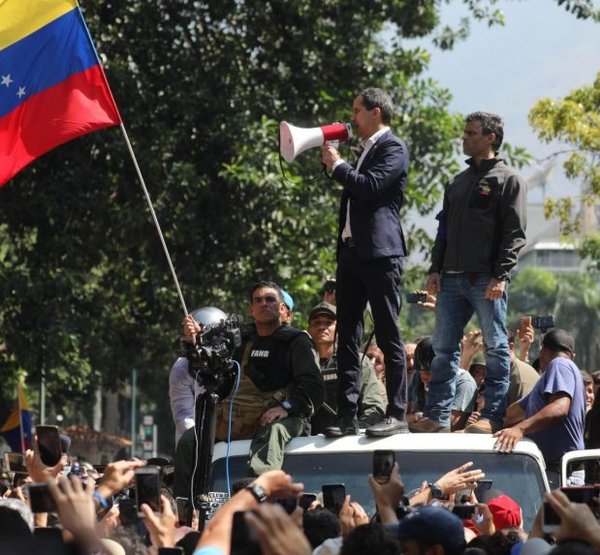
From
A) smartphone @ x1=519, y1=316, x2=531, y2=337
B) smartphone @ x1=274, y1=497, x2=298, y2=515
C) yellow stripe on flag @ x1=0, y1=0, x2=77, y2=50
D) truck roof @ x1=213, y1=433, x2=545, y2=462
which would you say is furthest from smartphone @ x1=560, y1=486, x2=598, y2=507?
yellow stripe on flag @ x1=0, y1=0, x2=77, y2=50

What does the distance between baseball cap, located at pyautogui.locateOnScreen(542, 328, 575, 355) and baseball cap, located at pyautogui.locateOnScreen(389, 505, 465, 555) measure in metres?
3.91

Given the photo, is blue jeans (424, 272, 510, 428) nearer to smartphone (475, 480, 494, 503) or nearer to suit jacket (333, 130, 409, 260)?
suit jacket (333, 130, 409, 260)

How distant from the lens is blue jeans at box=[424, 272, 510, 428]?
9.40 m

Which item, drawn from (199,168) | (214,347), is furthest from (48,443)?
(199,168)

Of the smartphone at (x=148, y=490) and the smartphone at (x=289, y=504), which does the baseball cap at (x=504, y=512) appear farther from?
the smartphone at (x=148, y=490)

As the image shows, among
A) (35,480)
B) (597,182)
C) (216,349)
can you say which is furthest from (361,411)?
(597,182)

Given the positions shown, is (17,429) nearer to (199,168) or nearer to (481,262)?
(199,168)

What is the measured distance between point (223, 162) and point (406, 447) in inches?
388

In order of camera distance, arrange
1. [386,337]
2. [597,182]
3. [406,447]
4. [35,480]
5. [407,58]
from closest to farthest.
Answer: [35,480] → [406,447] → [386,337] → [407,58] → [597,182]

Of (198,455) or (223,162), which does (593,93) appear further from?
(198,455)

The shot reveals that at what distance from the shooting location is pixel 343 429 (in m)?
8.87

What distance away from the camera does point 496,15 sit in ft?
65.9

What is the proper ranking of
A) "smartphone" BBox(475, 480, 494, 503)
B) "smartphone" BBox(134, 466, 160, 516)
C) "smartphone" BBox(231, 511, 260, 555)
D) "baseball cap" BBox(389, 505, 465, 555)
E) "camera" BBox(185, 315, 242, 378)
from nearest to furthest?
1. "smartphone" BBox(231, 511, 260, 555)
2. "baseball cap" BBox(389, 505, 465, 555)
3. "smartphone" BBox(134, 466, 160, 516)
4. "smartphone" BBox(475, 480, 494, 503)
5. "camera" BBox(185, 315, 242, 378)

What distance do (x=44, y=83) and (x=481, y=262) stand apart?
3822mm
